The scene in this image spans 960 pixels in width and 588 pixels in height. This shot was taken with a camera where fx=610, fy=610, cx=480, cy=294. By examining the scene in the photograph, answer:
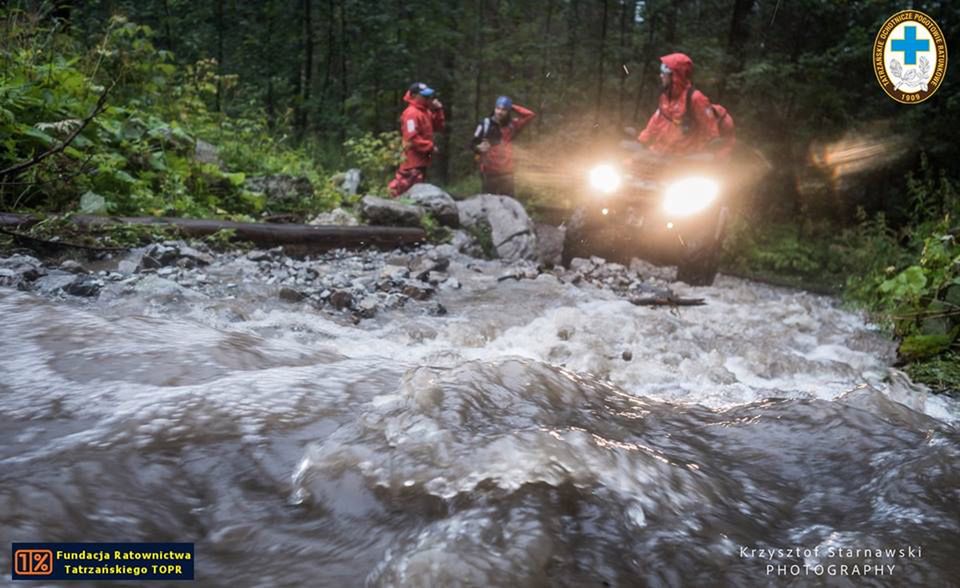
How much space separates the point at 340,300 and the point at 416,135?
24.5 feet

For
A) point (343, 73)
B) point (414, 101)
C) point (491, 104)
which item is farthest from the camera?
point (491, 104)

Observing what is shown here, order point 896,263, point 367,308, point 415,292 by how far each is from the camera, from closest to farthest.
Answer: point 367,308
point 415,292
point 896,263

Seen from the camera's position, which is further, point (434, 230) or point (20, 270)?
point (434, 230)

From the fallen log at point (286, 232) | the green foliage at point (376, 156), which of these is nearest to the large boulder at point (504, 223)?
the fallen log at point (286, 232)

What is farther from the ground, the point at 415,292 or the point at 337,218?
the point at 337,218

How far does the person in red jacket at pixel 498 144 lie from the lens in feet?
39.7

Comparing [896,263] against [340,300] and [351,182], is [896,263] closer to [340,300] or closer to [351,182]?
[340,300]

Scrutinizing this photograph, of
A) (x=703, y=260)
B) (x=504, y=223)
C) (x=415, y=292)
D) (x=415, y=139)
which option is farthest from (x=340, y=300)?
(x=415, y=139)

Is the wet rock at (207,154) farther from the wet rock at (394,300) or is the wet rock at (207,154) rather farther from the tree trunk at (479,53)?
the tree trunk at (479,53)

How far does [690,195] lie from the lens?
7285mm

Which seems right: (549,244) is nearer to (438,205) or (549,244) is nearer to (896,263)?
(438,205)

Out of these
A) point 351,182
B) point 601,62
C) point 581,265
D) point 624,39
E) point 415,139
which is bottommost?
point 581,265

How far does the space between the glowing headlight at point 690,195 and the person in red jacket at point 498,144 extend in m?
5.41

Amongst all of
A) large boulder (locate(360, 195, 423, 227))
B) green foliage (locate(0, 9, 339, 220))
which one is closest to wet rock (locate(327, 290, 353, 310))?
green foliage (locate(0, 9, 339, 220))
